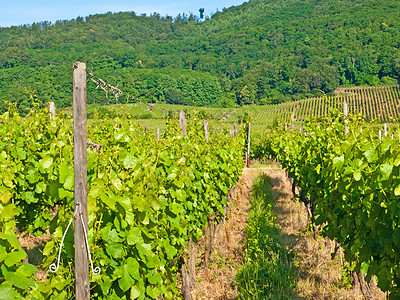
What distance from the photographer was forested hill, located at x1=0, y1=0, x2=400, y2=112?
80562 millimetres

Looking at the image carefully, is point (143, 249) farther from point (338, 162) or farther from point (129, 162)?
point (338, 162)

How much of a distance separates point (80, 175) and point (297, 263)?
4.10 metres

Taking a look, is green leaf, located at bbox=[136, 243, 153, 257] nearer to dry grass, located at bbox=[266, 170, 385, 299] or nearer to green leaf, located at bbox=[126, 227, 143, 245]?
green leaf, located at bbox=[126, 227, 143, 245]

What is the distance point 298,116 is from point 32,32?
368 ft

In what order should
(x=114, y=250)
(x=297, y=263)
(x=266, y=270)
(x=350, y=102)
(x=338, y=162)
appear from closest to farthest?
1. (x=114, y=250)
2. (x=338, y=162)
3. (x=266, y=270)
4. (x=297, y=263)
5. (x=350, y=102)

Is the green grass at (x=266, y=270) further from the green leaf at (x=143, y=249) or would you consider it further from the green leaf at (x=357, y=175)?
the green leaf at (x=143, y=249)

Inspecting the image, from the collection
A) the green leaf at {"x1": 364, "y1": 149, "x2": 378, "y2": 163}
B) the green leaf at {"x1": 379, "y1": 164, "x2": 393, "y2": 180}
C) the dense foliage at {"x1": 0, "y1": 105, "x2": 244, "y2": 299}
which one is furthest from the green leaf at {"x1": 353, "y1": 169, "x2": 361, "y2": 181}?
the dense foliage at {"x1": 0, "y1": 105, "x2": 244, "y2": 299}

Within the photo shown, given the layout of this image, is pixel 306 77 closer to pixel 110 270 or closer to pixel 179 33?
pixel 110 270

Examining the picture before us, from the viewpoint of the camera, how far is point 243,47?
128 m

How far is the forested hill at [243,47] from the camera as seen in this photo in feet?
264

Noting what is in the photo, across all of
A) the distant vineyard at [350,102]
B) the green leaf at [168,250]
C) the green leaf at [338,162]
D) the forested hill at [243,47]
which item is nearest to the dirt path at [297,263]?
the green leaf at [168,250]

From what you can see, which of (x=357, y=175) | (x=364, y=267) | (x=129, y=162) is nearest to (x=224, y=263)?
(x=364, y=267)

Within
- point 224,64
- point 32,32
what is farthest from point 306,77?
point 32,32

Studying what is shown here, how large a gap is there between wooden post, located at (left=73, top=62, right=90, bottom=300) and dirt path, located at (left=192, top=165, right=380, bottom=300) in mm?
2705
